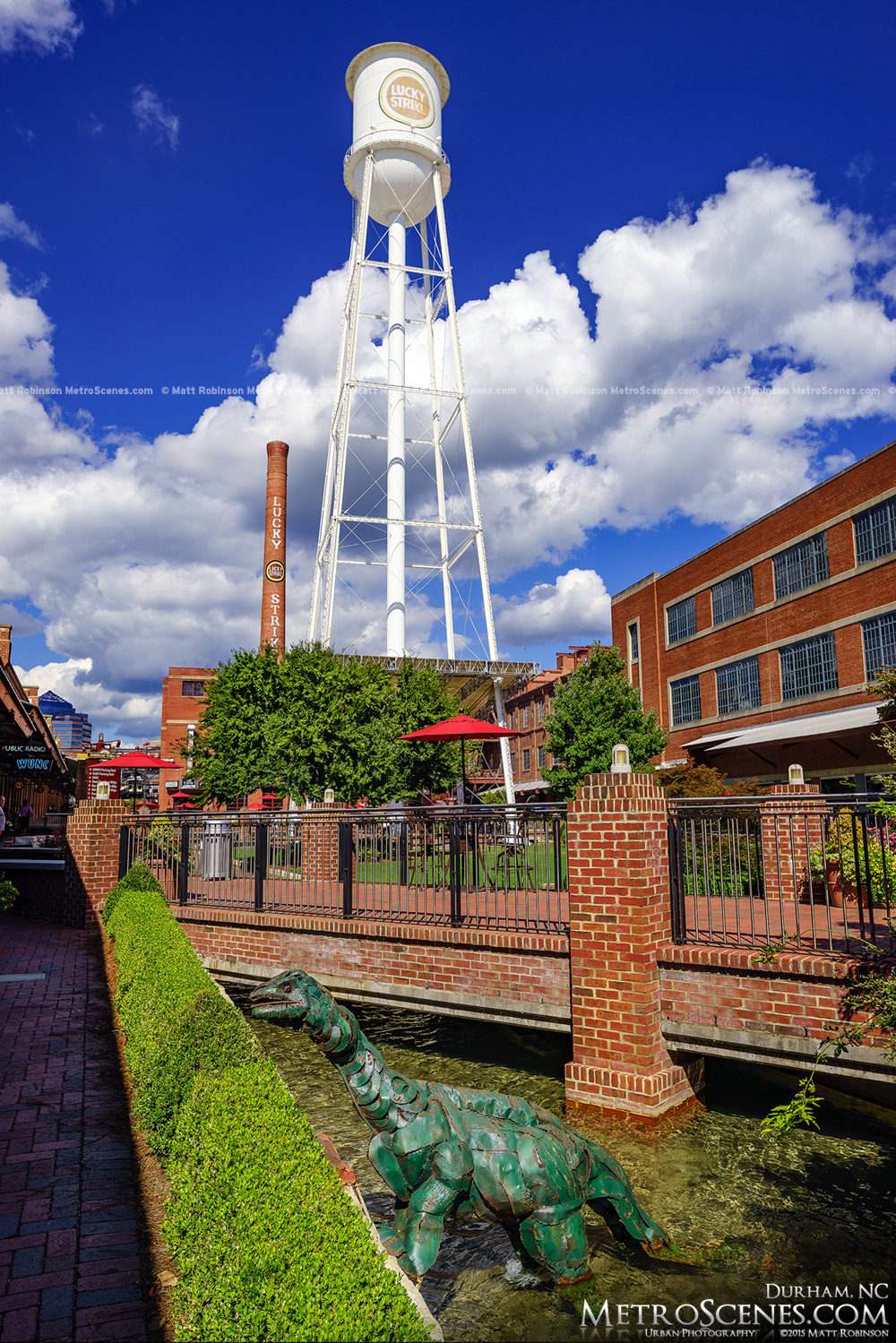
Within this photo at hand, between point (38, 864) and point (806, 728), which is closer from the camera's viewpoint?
point (38, 864)

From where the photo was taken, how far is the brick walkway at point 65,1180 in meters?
3.72

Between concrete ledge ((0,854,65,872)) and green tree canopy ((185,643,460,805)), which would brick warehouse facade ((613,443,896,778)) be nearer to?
green tree canopy ((185,643,460,805))

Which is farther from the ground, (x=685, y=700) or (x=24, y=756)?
(x=685, y=700)

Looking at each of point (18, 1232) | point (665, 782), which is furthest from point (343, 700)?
point (18, 1232)

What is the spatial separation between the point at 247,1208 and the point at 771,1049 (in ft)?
16.6

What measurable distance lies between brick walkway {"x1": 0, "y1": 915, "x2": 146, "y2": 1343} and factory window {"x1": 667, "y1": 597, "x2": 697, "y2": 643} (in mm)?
31417

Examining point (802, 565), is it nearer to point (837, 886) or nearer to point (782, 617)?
point (782, 617)

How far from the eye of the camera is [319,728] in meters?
25.2

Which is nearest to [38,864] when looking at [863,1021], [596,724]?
[863,1021]

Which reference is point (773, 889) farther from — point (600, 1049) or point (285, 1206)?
point (285, 1206)

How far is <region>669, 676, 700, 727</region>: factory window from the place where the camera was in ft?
117

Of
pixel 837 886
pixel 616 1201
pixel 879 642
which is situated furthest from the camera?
pixel 879 642

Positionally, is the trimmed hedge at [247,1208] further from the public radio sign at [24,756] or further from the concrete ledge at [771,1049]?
the public radio sign at [24,756]

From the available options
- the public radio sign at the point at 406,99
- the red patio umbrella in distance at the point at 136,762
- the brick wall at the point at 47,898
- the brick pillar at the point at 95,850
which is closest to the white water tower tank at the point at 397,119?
→ the public radio sign at the point at 406,99
